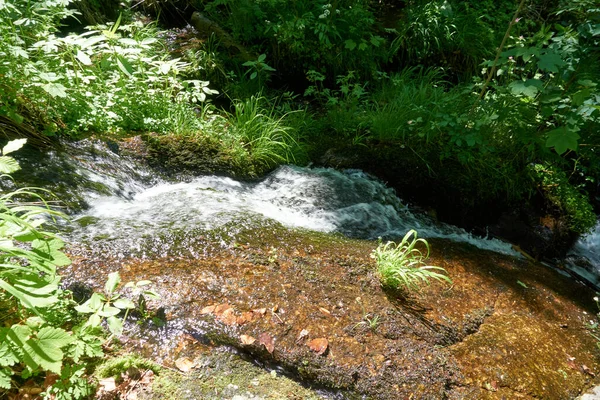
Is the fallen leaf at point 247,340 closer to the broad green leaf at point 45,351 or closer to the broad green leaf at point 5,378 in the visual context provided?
the broad green leaf at point 45,351

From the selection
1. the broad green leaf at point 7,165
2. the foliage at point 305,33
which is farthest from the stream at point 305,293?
the foliage at point 305,33

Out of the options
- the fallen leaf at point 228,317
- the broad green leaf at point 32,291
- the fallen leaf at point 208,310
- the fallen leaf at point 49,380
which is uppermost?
the broad green leaf at point 32,291

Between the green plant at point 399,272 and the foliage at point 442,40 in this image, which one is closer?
the green plant at point 399,272

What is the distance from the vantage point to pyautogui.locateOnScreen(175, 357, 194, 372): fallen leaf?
1.93 metres

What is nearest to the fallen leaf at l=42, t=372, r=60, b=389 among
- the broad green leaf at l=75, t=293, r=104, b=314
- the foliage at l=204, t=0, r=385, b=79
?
the broad green leaf at l=75, t=293, r=104, b=314

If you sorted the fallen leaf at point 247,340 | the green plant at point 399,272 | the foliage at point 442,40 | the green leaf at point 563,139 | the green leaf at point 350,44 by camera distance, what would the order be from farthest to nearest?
the foliage at point 442,40 → the green leaf at point 350,44 → the green leaf at point 563,139 → the green plant at point 399,272 → the fallen leaf at point 247,340

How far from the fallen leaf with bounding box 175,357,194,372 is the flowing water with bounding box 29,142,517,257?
0.83 m

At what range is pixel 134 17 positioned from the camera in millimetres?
5918

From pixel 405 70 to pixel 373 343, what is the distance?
4.89 metres

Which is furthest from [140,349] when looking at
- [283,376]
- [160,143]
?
[160,143]

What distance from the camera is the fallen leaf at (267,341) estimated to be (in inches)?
83.3

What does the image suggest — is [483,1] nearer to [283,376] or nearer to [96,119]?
[96,119]

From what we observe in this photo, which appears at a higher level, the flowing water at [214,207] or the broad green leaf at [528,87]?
the broad green leaf at [528,87]

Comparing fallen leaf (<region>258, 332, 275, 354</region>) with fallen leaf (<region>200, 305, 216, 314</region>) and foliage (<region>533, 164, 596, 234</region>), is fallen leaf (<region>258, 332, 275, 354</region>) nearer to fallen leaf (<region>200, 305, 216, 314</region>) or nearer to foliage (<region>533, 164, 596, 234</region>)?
fallen leaf (<region>200, 305, 216, 314</region>)
